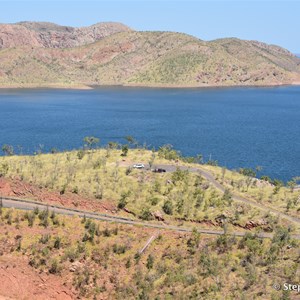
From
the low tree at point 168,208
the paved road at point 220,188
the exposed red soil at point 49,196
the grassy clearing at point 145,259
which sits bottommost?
the grassy clearing at point 145,259

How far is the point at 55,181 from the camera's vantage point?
65.6 m

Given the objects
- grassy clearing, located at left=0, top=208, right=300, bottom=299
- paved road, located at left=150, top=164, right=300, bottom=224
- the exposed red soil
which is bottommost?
grassy clearing, located at left=0, top=208, right=300, bottom=299

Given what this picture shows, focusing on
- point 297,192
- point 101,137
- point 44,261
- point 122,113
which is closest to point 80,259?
point 44,261

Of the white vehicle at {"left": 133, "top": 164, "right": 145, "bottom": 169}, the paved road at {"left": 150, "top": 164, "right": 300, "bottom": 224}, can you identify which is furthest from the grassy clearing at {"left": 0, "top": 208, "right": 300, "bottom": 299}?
the white vehicle at {"left": 133, "top": 164, "right": 145, "bottom": 169}

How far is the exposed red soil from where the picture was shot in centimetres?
5938

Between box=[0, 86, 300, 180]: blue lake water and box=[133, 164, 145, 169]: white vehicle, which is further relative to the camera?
box=[0, 86, 300, 180]: blue lake water

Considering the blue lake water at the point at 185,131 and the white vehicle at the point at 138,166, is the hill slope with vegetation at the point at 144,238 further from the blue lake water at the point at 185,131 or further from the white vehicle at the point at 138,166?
the blue lake water at the point at 185,131

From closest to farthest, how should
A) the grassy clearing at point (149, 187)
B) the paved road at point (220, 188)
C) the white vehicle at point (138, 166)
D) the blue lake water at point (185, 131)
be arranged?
the paved road at point (220, 188), the grassy clearing at point (149, 187), the white vehicle at point (138, 166), the blue lake water at point (185, 131)

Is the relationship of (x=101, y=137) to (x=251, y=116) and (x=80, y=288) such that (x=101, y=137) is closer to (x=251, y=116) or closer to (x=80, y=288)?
(x=251, y=116)

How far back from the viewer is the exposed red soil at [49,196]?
5938 centimetres

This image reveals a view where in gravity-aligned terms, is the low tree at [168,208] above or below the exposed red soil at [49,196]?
above

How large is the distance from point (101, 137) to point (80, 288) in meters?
95.6

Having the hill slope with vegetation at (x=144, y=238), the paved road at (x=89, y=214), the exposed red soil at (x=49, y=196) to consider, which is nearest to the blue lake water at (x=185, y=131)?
the hill slope with vegetation at (x=144, y=238)

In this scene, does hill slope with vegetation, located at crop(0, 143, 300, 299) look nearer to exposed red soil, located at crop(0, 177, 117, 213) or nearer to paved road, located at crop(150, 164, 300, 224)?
exposed red soil, located at crop(0, 177, 117, 213)
